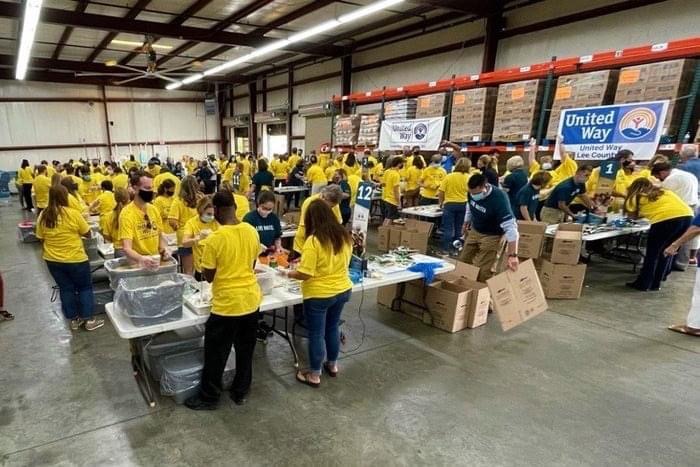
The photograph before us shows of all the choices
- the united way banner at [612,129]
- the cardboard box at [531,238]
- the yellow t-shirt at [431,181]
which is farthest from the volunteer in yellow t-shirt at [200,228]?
the united way banner at [612,129]

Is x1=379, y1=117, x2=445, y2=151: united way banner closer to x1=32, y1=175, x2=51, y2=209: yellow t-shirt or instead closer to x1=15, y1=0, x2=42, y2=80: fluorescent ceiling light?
x1=15, y1=0, x2=42, y2=80: fluorescent ceiling light

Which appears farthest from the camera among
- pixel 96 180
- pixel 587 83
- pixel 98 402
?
pixel 96 180

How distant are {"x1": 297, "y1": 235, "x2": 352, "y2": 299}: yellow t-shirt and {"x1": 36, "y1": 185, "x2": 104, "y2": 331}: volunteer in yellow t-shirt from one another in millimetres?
2322

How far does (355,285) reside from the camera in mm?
3393

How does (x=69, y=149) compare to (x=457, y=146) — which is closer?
(x=457, y=146)

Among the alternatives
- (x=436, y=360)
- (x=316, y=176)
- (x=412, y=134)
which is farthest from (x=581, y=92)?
(x=436, y=360)

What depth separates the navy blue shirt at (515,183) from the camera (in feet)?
20.3

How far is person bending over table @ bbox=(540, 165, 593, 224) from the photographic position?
5531mm

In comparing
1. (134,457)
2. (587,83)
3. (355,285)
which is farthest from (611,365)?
(587,83)

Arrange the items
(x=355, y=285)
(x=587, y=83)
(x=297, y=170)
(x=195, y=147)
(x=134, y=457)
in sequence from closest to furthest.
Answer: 1. (x=134, y=457)
2. (x=355, y=285)
3. (x=587, y=83)
4. (x=297, y=170)
5. (x=195, y=147)

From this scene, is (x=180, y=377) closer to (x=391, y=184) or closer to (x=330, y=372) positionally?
(x=330, y=372)

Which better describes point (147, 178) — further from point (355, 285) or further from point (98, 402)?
point (355, 285)

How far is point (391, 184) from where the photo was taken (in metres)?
7.60

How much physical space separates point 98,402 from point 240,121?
18.6 m
